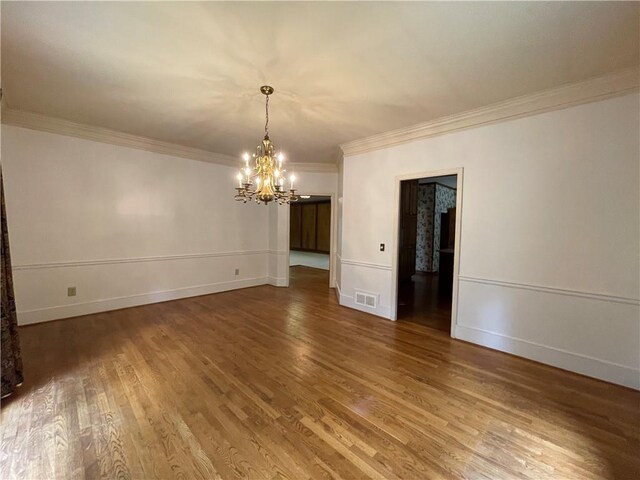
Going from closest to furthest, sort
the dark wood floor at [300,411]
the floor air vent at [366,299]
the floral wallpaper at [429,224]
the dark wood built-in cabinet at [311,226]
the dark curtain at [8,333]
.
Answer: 1. the dark wood floor at [300,411]
2. the dark curtain at [8,333]
3. the floor air vent at [366,299]
4. the floral wallpaper at [429,224]
5. the dark wood built-in cabinet at [311,226]

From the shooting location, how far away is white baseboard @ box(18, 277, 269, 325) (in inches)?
140

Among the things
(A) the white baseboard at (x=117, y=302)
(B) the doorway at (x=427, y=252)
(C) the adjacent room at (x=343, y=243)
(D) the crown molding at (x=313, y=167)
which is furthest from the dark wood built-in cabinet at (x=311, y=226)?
(C) the adjacent room at (x=343, y=243)

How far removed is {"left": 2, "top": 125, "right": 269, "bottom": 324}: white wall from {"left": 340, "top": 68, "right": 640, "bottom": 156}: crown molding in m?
3.38

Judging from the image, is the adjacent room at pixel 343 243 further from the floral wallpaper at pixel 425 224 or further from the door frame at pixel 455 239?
the floral wallpaper at pixel 425 224

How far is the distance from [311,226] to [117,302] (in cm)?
757

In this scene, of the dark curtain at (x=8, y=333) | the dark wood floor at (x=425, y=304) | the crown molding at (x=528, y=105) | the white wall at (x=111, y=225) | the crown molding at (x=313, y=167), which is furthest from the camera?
the crown molding at (x=313, y=167)

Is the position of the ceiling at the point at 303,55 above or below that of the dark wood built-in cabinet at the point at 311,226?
above

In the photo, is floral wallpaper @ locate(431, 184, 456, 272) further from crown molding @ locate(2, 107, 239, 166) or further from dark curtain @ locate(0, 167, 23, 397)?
dark curtain @ locate(0, 167, 23, 397)

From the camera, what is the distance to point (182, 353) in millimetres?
2830

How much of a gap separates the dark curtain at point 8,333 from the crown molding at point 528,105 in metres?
4.07

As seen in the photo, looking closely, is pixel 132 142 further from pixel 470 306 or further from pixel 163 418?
pixel 470 306

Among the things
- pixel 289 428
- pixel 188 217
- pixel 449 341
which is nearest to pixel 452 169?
pixel 449 341

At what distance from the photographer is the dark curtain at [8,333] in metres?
2.13

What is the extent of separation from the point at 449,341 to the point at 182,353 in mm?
3021
